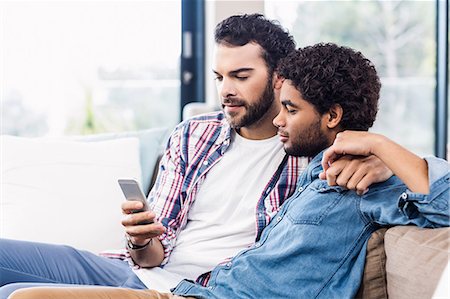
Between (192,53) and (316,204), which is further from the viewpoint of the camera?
(192,53)

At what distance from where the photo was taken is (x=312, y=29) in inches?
163

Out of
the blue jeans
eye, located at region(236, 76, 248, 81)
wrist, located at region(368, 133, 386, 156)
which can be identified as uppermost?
eye, located at region(236, 76, 248, 81)

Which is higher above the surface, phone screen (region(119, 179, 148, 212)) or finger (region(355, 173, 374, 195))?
finger (region(355, 173, 374, 195))

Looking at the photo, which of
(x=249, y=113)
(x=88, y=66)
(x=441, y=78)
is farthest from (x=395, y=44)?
(x=249, y=113)

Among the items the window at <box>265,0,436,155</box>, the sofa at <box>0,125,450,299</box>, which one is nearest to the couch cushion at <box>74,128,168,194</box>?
the sofa at <box>0,125,450,299</box>

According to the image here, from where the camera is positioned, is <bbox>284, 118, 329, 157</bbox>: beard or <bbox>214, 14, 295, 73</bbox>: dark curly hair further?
<bbox>214, 14, 295, 73</bbox>: dark curly hair

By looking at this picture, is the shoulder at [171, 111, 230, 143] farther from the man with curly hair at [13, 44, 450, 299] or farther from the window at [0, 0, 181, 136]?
the window at [0, 0, 181, 136]

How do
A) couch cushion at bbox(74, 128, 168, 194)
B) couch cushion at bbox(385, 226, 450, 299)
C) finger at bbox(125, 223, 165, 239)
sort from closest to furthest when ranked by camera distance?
couch cushion at bbox(385, 226, 450, 299), finger at bbox(125, 223, 165, 239), couch cushion at bbox(74, 128, 168, 194)

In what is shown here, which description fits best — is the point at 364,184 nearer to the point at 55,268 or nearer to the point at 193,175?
the point at 193,175

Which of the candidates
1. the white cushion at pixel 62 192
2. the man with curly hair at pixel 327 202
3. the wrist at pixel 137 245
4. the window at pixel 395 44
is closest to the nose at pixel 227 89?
the man with curly hair at pixel 327 202

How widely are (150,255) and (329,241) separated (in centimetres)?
53

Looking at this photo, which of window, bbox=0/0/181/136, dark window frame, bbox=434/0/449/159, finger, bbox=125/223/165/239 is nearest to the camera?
finger, bbox=125/223/165/239

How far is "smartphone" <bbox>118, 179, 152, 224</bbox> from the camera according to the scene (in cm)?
176

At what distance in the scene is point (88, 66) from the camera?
3.67 meters
